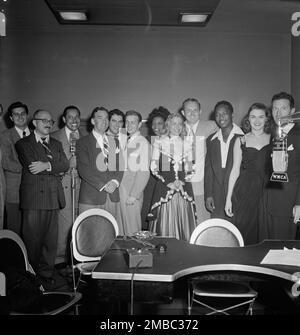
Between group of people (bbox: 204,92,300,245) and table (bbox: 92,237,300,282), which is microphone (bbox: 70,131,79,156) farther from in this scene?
table (bbox: 92,237,300,282)

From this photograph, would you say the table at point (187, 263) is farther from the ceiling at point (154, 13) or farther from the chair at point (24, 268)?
the ceiling at point (154, 13)

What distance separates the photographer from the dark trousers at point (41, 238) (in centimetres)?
426

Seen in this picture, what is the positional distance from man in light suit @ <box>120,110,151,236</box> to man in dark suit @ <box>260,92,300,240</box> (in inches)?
51.1

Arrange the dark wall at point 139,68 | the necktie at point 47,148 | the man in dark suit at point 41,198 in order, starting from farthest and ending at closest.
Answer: the dark wall at point 139,68
the necktie at point 47,148
the man in dark suit at point 41,198

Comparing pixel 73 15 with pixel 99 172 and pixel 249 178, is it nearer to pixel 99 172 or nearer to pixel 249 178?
pixel 99 172

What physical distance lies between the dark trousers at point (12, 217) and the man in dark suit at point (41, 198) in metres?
0.25

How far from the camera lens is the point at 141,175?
15.0ft

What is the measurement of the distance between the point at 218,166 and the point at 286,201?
871mm

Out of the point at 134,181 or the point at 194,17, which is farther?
the point at 194,17

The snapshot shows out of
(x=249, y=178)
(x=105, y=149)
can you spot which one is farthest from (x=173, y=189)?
(x=105, y=149)

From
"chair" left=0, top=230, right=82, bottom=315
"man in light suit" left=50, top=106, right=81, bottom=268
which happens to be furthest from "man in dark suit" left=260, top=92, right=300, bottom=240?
"chair" left=0, top=230, right=82, bottom=315

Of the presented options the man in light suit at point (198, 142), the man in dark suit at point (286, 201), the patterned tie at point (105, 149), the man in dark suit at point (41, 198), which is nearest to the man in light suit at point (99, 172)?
the patterned tie at point (105, 149)

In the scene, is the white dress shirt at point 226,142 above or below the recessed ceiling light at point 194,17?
below

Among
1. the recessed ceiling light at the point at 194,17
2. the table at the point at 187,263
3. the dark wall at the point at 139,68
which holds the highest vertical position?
the recessed ceiling light at the point at 194,17
